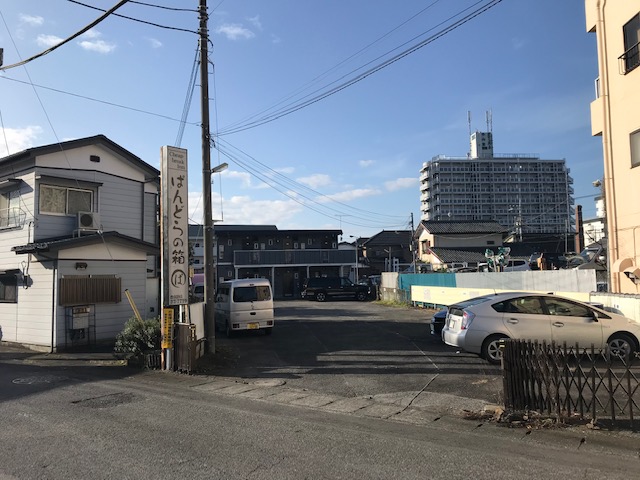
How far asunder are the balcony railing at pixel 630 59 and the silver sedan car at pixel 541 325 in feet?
23.9

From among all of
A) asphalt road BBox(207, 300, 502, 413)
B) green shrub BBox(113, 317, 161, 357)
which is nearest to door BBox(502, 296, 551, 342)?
asphalt road BBox(207, 300, 502, 413)

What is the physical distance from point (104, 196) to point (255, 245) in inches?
1229

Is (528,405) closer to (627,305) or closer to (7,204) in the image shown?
(627,305)

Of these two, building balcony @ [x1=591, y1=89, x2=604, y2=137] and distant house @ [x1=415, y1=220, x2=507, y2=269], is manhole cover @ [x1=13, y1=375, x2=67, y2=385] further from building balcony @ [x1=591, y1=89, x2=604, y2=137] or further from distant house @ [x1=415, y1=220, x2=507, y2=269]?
distant house @ [x1=415, y1=220, x2=507, y2=269]

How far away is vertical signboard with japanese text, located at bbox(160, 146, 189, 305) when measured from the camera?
10.2 meters

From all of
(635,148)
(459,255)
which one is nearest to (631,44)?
(635,148)

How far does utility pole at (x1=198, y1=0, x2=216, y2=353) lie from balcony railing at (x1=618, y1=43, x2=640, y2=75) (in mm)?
11386

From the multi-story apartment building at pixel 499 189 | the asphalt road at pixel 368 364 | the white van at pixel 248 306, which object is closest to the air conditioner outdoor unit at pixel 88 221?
the white van at pixel 248 306

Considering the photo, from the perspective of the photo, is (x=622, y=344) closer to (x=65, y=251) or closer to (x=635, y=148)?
(x=635, y=148)

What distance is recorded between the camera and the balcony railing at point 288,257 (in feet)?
146

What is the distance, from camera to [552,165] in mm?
108500

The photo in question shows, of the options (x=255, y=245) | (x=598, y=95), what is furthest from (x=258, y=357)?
(x=255, y=245)

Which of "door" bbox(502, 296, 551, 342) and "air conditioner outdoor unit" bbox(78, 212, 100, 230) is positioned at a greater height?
"air conditioner outdoor unit" bbox(78, 212, 100, 230)

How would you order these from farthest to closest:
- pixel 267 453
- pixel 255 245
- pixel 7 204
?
pixel 255 245 → pixel 7 204 → pixel 267 453
